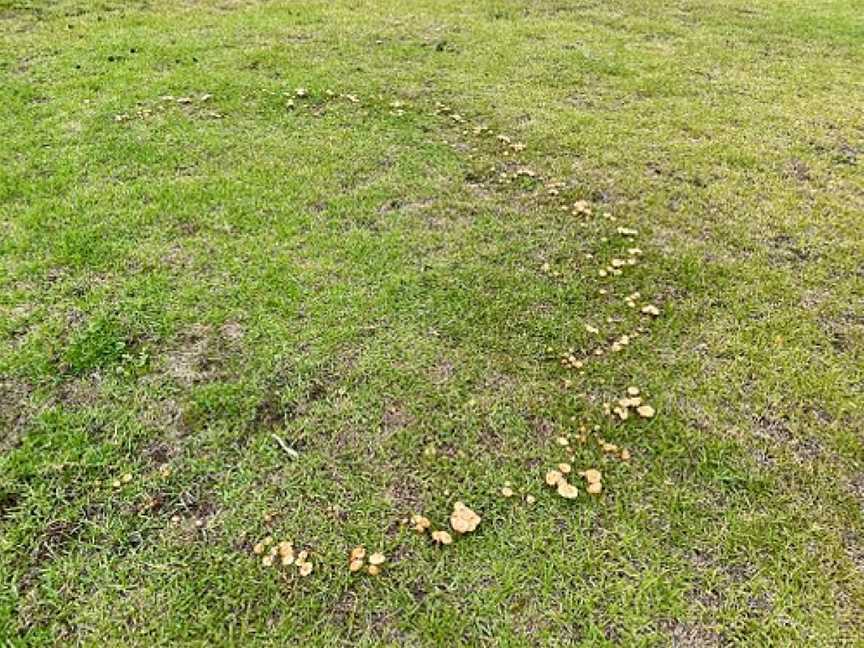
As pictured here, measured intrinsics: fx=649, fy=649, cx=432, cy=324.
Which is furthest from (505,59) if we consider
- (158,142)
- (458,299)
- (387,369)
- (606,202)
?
(387,369)

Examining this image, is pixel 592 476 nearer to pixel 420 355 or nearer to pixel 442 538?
pixel 442 538

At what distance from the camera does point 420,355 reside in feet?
9.43

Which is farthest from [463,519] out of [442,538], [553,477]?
[553,477]

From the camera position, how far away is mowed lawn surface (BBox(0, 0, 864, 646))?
2.04 m

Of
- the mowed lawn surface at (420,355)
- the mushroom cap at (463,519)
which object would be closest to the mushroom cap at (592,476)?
the mowed lawn surface at (420,355)

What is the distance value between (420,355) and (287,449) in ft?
2.40

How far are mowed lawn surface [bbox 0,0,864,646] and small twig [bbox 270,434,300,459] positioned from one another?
5cm

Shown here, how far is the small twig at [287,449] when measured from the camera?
7.98 feet

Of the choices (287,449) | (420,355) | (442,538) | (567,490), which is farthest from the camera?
(420,355)

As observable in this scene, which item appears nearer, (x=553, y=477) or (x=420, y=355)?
(x=553, y=477)

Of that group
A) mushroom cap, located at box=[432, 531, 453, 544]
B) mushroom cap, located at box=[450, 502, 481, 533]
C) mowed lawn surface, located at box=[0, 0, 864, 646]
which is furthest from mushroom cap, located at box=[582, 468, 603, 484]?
mushroom cap, located at box=[432, 531, 453, 544]

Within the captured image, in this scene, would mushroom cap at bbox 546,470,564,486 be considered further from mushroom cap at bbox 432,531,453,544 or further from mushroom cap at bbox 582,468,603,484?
mushroom cap at bbox 432,531,453,544

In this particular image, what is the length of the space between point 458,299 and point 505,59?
12.0 feet

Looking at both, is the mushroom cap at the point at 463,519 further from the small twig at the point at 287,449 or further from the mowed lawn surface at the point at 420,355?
the small twig at the point at 287,449
